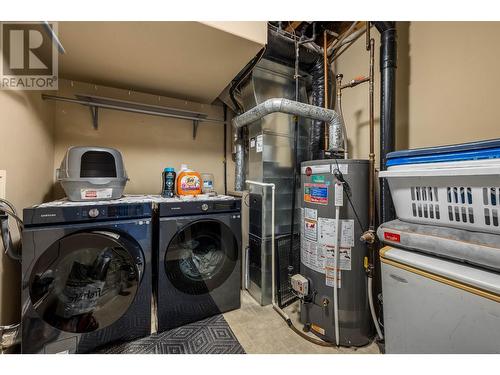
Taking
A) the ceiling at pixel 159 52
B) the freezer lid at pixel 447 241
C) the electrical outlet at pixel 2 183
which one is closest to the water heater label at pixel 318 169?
the freezer lid at pixel 447 241

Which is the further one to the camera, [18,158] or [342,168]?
[342,168]

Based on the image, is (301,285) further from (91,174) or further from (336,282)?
(91,174)

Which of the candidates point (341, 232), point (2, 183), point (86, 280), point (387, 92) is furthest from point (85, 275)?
point (387, 92)

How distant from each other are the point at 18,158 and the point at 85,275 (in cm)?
79

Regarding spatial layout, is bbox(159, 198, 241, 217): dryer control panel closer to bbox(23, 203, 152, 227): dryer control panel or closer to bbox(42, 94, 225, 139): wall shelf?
bbox(23, 203, 152, 227): dryer control panel

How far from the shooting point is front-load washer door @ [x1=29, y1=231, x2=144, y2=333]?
1.12 m

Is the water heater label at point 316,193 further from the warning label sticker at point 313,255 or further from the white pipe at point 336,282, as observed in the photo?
the warning label sticker at point 313,255

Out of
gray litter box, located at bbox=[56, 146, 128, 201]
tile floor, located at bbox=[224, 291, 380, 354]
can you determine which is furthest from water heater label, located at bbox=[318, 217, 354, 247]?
gray litter box, located at bbox=[56, 146, 128, 201]

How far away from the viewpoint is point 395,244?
36.7 inches

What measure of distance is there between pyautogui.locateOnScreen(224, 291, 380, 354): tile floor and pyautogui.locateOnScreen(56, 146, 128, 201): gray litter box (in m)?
1.32

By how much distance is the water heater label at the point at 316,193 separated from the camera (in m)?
1.34

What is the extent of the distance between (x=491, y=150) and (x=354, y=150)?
1.16 m

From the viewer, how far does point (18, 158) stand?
118 cm

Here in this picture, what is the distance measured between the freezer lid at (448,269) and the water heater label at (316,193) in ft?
1.54
